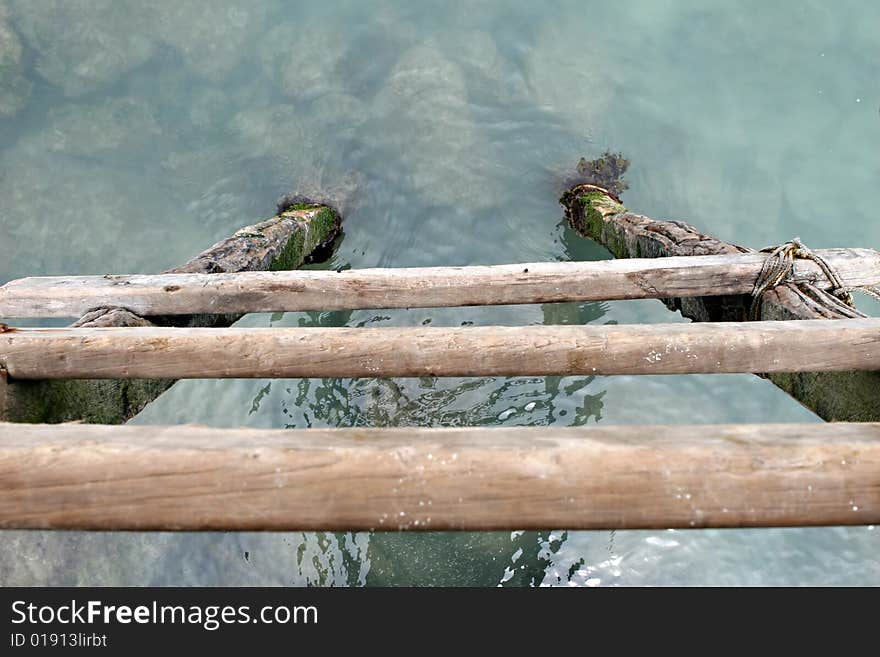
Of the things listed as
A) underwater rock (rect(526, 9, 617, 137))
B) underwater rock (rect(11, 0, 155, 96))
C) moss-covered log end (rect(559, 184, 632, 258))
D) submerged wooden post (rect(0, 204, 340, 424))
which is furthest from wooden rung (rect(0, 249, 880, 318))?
underwater rock (rect(11, 0, 155, 96))

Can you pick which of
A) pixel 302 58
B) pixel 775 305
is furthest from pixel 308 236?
pixel 775 305

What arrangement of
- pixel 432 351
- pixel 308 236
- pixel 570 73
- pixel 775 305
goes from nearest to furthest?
pixel 432 351
pixel 775 305
pixel 308 236
pixel 570 73

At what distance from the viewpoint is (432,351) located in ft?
7.58

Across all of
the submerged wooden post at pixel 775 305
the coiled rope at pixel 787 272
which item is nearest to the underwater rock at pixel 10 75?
the submerged wooden post at pixel 775 305

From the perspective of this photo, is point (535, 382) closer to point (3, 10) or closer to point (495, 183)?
point (495, 183)

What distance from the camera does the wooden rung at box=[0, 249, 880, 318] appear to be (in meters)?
3.26

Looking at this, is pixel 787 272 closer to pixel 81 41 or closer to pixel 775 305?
pixel 775 305

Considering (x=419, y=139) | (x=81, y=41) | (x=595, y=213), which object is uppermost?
(x=81, y=41)

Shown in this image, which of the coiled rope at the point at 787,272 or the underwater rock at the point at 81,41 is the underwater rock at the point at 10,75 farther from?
the coiled rope at the point at 787,272

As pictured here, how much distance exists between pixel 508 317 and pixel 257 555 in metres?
3.32

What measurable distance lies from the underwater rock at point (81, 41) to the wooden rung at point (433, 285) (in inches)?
291

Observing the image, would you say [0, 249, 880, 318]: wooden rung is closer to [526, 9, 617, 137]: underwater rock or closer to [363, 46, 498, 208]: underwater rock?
[363, 46, 498, 208]: underwater rock

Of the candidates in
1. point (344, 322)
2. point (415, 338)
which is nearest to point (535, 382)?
point (344, 322)

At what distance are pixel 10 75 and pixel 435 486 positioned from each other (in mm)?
10786
